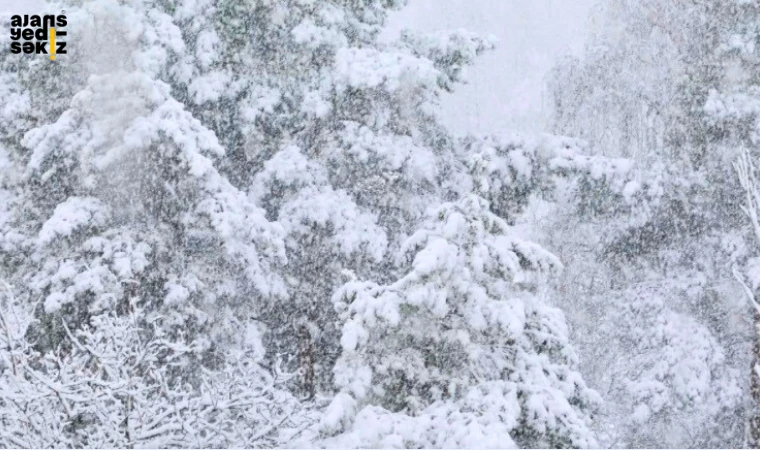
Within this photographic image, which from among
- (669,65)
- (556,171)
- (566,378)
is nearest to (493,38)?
(556,171)

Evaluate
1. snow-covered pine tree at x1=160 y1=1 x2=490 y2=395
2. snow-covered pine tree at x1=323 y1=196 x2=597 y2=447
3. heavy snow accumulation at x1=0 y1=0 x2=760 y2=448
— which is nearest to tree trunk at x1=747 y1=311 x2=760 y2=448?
heavy snow accumulation at x1=0 y1=0 x2=760 y2=448

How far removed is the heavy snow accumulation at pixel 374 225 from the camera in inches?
298

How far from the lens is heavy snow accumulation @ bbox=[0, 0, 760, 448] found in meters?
7.57

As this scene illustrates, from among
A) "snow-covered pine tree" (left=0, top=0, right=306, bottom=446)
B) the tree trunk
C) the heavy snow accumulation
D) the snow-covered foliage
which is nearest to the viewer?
the snow-covered foliage

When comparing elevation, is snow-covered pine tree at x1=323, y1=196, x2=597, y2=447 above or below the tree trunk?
above

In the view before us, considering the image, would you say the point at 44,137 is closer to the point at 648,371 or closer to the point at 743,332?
the point at 648,371

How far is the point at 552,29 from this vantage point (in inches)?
2425

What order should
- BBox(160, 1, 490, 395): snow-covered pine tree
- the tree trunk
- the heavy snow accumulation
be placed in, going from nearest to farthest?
the heavy snow accumulation
BBox(160, 1, 490, 395): snow-covered pine tree
the tree trunk

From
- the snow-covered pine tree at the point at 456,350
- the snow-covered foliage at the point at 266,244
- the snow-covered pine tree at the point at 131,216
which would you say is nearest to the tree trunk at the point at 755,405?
the snow-covered foliage at the point at 266,244

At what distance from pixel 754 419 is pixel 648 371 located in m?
1.64

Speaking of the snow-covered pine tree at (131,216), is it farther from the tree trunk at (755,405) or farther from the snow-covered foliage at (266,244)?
the tree trunk at (755,405)

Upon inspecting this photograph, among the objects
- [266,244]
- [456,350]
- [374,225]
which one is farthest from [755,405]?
[266,244]

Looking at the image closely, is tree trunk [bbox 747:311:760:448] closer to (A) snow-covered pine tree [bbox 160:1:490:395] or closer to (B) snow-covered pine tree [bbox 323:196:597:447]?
(A) snow-covered pine tree [bbox 160:1:490:395]

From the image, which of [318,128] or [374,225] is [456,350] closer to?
[374,225]
